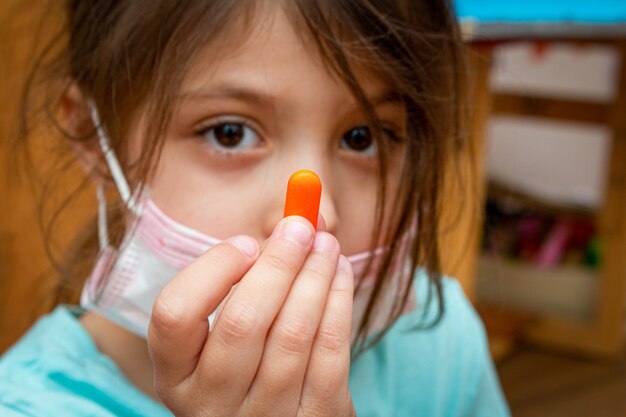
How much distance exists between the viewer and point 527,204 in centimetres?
264

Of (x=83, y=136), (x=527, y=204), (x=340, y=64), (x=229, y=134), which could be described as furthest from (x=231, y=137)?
(x=527, y=204)

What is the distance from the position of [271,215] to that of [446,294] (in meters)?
0.44

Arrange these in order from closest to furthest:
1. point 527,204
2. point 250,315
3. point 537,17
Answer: point 250,315, point 537,17, point 527,204

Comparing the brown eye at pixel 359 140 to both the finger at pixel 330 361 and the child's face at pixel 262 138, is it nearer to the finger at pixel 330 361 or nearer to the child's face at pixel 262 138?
the child's face at pixel 262 138

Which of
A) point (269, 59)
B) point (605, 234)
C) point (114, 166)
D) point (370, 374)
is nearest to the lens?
point (269, 59)

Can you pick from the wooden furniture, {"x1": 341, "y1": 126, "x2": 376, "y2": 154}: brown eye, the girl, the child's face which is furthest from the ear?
the wooden furniture

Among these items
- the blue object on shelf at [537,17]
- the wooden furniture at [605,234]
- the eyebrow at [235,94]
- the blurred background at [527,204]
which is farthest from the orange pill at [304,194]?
the wooden furniture at [605,234]

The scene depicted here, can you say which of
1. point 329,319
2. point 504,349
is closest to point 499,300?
point 504,349

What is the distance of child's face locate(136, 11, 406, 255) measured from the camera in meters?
0.69

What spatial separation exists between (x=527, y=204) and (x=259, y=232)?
2.09 metres

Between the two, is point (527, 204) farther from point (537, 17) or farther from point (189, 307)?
point (189, 307)

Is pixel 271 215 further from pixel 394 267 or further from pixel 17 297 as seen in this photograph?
pixel 17 297

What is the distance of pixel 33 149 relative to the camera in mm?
1206

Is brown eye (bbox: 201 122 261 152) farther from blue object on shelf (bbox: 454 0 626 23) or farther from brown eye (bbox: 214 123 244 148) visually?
blue object on shelf (bbox: 454 0 626 23)
